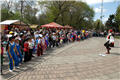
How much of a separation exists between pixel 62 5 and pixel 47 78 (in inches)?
1448

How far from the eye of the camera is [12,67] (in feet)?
20.9

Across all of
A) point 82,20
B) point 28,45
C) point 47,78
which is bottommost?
point 47,78

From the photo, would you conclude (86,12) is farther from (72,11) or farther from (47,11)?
(47,11)

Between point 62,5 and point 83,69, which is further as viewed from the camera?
point 62,5

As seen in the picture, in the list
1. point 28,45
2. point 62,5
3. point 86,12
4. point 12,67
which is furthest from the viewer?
point 86,12

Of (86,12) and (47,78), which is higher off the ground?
(86,12)

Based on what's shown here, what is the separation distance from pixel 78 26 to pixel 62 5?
50.1 feet

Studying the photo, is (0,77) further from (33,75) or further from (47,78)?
(47,78)

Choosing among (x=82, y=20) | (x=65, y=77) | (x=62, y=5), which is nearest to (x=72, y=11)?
(x=62, y=5)

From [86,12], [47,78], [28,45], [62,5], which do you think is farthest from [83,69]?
[86,12]

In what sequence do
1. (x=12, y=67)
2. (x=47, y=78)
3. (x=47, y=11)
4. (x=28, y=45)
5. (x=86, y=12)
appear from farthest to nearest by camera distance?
(x=86, y=12)
(x=47, y=11)
(x=28, y=45)
(x=12, y=67)
(x=47, y=78)

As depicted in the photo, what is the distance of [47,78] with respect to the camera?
5.46m

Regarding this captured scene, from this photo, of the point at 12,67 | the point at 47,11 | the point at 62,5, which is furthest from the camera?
the point at 47,11

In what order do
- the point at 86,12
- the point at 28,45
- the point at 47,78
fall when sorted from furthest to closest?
the point at 86,12
the point at 28,45
the point at 47,78
